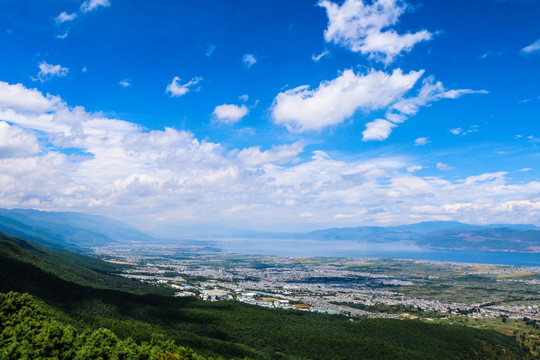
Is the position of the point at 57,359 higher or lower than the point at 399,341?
higher

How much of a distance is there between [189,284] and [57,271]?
74.4 metres

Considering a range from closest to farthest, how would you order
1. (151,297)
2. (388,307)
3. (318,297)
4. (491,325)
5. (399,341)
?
(399,341), (151,297), (491,325), (388,307), (318,297)

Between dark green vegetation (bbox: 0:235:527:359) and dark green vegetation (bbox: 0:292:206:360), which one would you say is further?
dark green vegetation (bbox: 0:235:527:359)

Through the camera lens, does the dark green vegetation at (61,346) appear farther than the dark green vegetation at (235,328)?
No

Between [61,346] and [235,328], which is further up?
[61,346]

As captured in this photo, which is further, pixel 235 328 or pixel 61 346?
pixel 235 328

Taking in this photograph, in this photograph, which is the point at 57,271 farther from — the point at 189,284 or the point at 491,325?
the point at 491,325

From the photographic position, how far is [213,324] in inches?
3519

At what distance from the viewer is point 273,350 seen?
75.8 metres

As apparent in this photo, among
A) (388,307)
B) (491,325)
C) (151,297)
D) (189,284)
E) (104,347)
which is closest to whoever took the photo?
(104,347)

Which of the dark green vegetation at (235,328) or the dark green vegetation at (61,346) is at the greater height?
the dark green vegetation at (61,346)

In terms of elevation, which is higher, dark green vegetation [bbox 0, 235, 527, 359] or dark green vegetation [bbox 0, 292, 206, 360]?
dark green vegetation [bbox 0, 292, 206, 360]

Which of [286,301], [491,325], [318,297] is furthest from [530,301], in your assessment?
[286,301]

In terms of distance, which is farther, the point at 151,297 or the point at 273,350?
the point at 151,297
